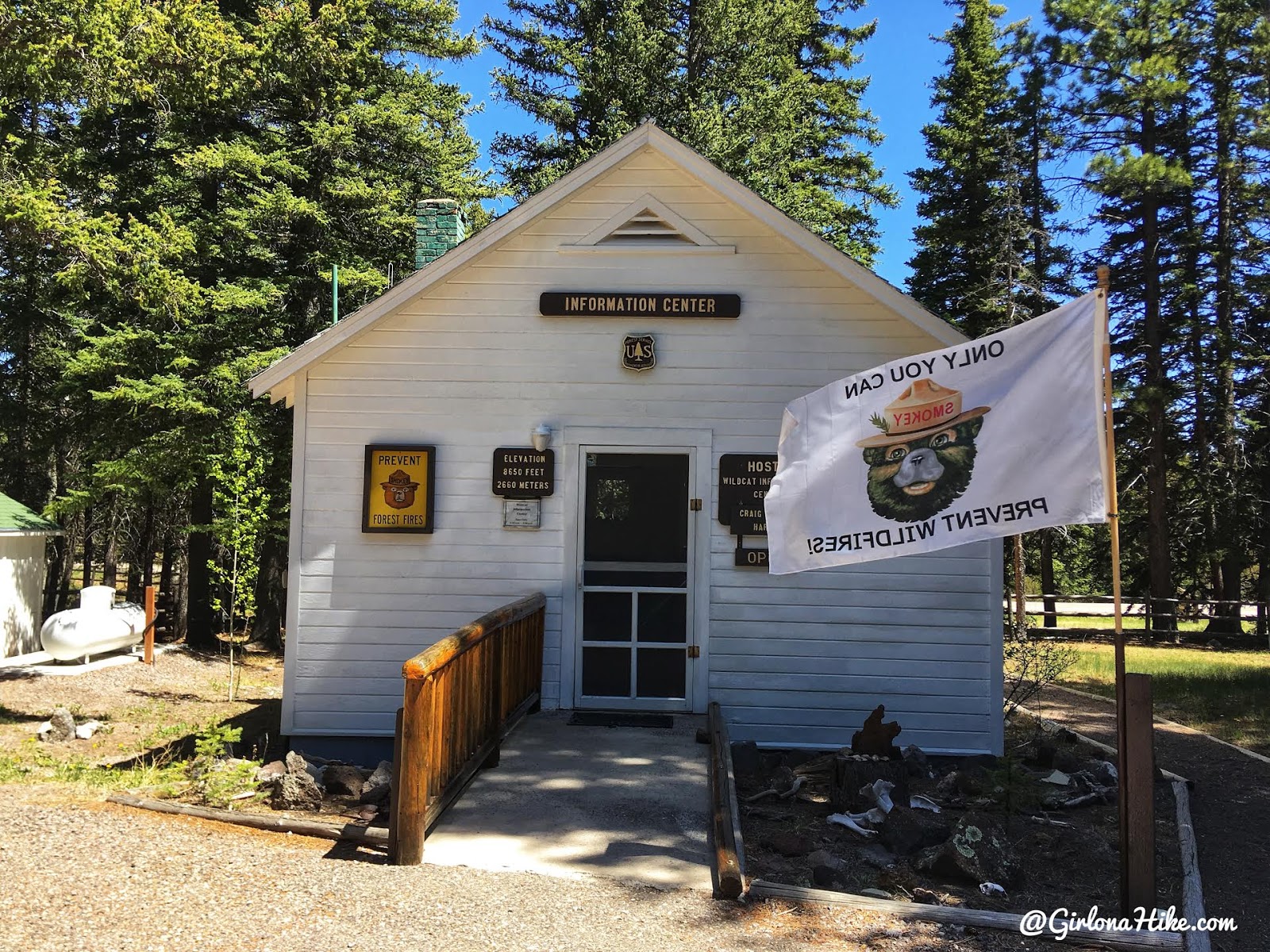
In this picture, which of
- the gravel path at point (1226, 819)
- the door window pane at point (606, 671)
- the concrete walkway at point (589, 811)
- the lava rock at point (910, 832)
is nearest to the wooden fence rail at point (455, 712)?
the concrete walkway at point (589, 811)

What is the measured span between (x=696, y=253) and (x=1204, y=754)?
22.9 feet

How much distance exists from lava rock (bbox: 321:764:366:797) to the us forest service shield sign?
3995 millimetres

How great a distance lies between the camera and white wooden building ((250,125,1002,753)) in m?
8.52

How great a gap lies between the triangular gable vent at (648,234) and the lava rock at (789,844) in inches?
194

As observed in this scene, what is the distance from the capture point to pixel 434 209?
10078 mm

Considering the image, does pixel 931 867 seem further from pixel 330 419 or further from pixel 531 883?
pixel 330 419

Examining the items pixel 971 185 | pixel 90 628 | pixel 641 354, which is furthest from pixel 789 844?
pixel 971 185

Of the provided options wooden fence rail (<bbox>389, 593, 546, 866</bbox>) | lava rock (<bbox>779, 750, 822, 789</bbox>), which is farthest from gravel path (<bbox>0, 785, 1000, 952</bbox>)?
lava rock (<bbox>779, 750, 822, 789</bbox>)

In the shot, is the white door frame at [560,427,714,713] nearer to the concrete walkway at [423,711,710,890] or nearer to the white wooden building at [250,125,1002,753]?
the white wooden building at [250,125,1002,753]

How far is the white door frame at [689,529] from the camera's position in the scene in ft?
28.0

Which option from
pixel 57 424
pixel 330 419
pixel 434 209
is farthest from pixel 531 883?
pixel 57 424

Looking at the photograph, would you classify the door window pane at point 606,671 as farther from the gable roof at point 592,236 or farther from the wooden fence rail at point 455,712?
the gable roof at point 592,236

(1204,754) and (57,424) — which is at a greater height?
(57,424)

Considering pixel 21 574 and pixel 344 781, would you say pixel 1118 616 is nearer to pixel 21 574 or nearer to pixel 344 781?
pixel 344 781
